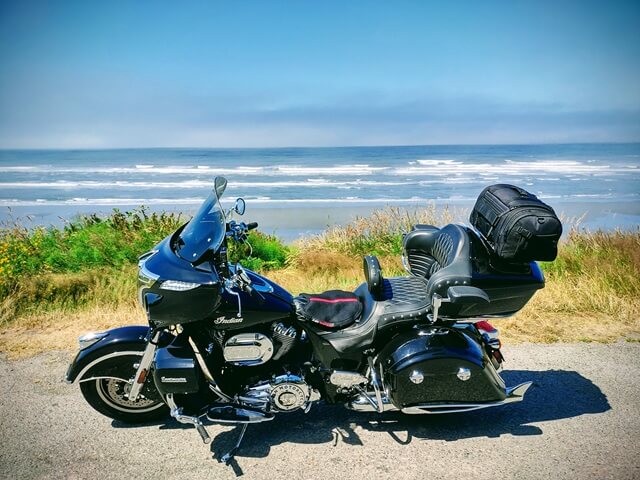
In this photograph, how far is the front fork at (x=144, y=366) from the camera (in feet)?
11.8

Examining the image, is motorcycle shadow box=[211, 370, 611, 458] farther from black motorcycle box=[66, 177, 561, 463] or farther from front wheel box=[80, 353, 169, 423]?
front wheel box=[80, 353, 169, 423]

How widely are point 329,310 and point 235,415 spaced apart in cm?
94

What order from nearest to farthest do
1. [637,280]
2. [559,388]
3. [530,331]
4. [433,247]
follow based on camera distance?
[433,247], [559,388], [530,331], [637,280]

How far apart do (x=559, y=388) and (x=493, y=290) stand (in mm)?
1595

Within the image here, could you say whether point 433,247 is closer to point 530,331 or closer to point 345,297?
point 345,297

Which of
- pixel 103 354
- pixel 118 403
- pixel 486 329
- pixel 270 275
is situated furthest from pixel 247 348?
pixel 270 275

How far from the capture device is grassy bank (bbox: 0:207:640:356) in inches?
227

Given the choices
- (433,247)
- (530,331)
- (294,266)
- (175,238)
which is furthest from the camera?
(294,266)

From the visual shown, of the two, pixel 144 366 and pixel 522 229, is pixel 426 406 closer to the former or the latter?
pixel 522 229

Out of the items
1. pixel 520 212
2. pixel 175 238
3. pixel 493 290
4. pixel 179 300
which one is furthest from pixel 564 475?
pixel 175 238

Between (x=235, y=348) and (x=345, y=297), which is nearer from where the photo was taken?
(x=235, y=348)

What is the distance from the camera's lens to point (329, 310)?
147 inches

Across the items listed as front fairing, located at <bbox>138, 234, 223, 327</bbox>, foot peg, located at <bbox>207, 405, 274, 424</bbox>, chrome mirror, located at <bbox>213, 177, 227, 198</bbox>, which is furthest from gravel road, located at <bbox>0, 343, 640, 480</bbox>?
chrome mirror, located at <bbox>213, 177, 227, 198</bbox>

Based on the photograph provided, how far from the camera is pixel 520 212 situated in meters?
3.45
